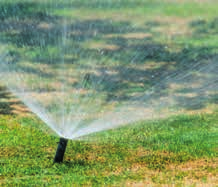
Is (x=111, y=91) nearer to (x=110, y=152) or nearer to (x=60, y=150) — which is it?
(x=110, y=152)

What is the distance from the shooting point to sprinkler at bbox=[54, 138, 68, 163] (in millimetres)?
11281

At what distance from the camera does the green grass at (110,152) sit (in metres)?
10.8

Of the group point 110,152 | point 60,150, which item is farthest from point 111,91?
point 60,150

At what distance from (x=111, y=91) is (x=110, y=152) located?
637 centimetres

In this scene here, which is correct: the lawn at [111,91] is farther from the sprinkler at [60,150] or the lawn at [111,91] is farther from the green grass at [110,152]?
the sprinkler at [60,150]

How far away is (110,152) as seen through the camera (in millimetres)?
12711

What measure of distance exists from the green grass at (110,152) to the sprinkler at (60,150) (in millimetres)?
116

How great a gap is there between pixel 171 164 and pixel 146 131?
9.73ft

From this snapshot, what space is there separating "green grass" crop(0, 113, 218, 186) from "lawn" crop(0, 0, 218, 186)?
0.8 inches

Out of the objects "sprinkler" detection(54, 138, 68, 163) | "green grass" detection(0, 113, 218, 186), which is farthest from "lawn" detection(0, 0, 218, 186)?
"sprinkler" detection(54, 138, 68, 163)

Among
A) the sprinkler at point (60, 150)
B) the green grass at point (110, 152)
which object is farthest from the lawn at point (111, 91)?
the sprinkler at point (60, 150)

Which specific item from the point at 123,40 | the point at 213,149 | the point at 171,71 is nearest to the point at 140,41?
the point at 123,40

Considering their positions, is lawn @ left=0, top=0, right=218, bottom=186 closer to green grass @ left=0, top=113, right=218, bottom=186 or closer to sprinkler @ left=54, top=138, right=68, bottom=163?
green grass @ left=0, top=113, right=218, bottom=186

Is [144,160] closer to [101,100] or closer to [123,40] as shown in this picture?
[101,100]
